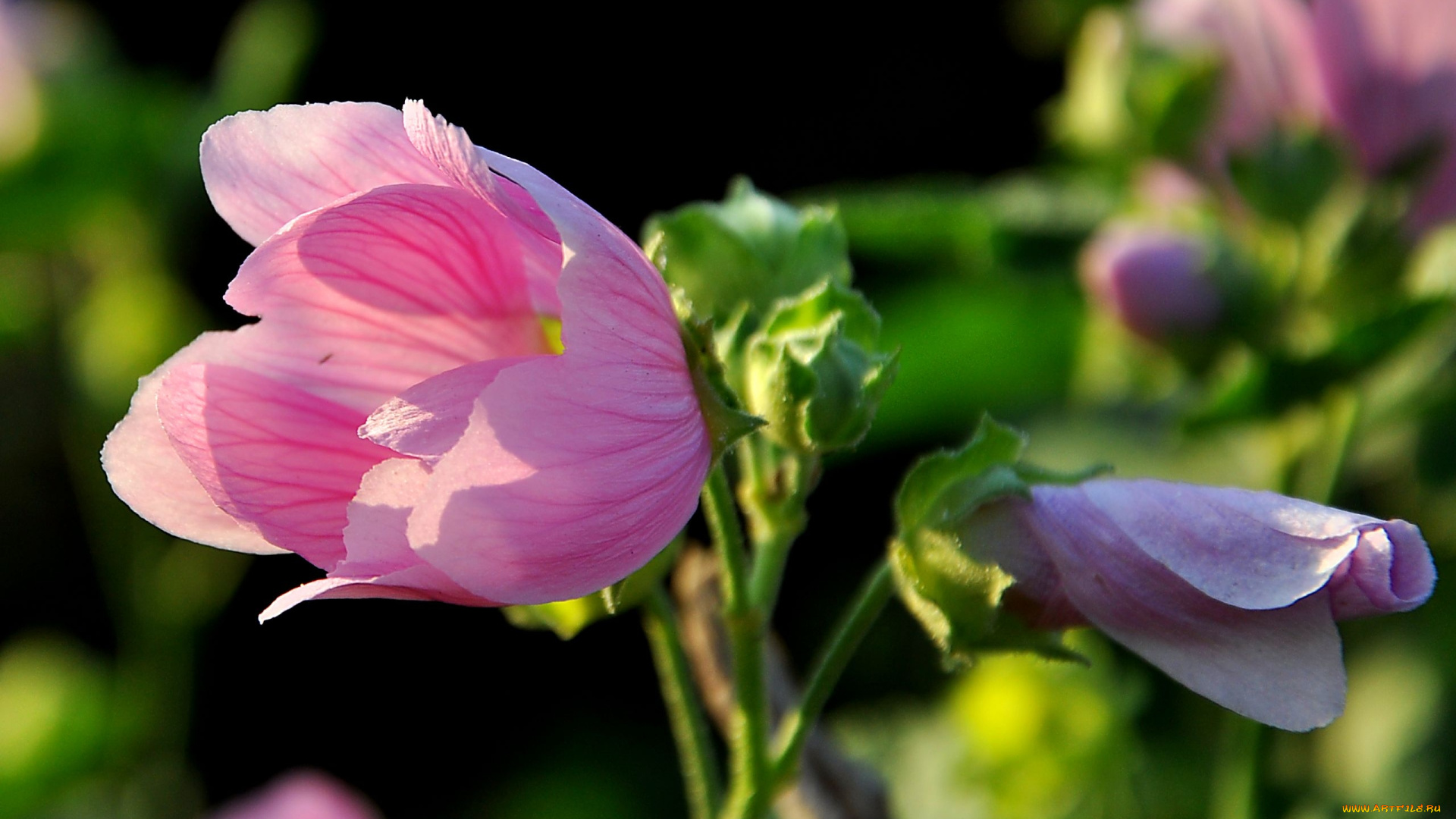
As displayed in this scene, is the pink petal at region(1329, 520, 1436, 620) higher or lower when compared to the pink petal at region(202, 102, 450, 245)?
lower

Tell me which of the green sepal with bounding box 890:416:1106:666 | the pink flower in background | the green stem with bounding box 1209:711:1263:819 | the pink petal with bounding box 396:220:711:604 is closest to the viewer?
the pink petal with bounding box 396:220:711:604

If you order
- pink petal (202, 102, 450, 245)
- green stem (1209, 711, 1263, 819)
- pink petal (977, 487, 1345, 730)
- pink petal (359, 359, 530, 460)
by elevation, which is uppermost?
pink petal (202, 102, 450, 245)

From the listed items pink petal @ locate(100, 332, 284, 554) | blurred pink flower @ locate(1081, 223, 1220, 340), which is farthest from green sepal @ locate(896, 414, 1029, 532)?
blurred pink flower @ locate(1081, 223, 1220, 340)

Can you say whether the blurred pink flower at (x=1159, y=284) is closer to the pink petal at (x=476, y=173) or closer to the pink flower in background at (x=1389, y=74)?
the pink flower in background at (x=1389, y=74)

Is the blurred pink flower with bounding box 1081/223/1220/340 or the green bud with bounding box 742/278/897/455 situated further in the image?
the blurred pink flower with bounding box 1081/223/1220/340

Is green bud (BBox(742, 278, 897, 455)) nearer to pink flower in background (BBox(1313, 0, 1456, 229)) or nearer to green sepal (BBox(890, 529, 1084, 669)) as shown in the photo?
green sepal (BBox(890, 529, 1084, 669))

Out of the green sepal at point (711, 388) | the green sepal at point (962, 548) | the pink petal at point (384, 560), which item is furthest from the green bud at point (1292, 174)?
the pink petal at point (384, 560)

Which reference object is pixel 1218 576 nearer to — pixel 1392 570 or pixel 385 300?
pixel 1392 570
